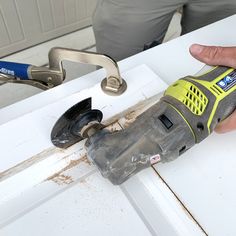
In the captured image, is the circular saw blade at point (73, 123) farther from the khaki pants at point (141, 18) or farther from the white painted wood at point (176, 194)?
the khaki pants at point (141, 18)

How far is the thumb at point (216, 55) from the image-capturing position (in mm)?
408

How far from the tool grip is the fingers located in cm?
32

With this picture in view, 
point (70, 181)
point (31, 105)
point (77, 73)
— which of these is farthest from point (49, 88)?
point (77, 73)

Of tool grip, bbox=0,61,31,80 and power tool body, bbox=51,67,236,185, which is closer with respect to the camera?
power tool body, bbox=51,67,236,185

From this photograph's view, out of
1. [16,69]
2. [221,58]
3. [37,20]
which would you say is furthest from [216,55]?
[37,20]

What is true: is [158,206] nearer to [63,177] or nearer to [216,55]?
[63,177]

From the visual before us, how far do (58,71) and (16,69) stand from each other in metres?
0.08

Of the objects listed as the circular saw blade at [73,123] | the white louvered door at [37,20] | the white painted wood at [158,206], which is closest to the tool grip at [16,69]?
the circular saw blade at [73,123]

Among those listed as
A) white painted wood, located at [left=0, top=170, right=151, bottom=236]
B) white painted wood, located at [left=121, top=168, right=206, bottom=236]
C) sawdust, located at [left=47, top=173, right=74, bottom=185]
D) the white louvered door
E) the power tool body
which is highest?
the power tool body

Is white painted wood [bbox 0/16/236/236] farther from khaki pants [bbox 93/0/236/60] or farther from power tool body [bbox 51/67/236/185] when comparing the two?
khaki pants [bbox 93/0/236/60]

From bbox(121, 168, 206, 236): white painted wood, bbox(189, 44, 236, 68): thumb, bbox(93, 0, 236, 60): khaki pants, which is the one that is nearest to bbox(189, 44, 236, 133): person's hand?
bbox(189, 44, 236, 68): thumb

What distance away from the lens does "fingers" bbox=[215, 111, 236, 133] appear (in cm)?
39

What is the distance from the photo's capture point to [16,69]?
463mm

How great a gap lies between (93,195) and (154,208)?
0.25 feet
